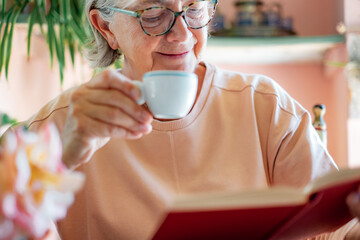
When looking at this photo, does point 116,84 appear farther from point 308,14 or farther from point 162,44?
point 308,14

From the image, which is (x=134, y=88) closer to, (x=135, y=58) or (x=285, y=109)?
(x=135, y=58)

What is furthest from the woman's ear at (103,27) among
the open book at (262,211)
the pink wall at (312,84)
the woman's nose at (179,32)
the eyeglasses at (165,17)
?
the pink wall at (312,84)

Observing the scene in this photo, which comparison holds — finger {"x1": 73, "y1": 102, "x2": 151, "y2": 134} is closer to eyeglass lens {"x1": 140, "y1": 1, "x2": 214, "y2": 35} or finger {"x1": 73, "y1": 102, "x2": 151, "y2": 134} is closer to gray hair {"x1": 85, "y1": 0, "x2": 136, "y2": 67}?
eyeglass lens {"x1": 140, "y1": 1, "x2": 214, "y2": 35}

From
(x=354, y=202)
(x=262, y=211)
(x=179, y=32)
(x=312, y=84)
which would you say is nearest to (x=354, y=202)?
(x=354, y=202)

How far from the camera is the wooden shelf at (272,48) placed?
3520 mm

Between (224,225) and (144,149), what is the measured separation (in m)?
0.64

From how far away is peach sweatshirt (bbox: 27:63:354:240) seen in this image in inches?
57.8

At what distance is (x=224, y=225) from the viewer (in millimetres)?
926

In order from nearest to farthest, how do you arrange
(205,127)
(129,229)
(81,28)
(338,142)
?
(129,229)
(205,127)
(81,28)
(338,142)

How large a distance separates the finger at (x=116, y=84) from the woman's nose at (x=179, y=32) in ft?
1.38

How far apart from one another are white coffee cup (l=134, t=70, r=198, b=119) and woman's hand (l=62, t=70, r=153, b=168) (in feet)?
0.06

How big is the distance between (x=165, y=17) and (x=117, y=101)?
1.57ft

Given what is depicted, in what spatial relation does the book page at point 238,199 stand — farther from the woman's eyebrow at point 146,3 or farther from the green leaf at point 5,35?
the green leaf at point 5,35

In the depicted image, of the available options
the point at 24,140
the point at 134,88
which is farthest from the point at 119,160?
the point at 24,140
